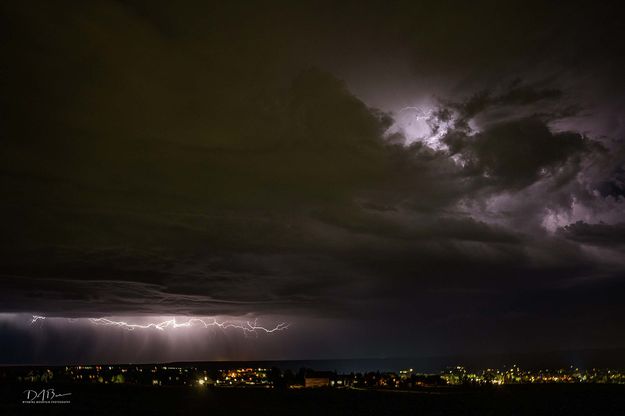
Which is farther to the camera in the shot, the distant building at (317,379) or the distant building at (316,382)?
the distant building at (317,379)

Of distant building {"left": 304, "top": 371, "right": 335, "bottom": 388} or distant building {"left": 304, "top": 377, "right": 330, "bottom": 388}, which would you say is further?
distant building {"left": 304, "top": 371, "right": 335, "bottom": 388}

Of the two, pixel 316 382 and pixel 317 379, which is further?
pixel 317 379

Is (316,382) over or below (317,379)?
below

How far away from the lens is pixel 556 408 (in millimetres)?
110500

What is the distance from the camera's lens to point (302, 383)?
18512cm

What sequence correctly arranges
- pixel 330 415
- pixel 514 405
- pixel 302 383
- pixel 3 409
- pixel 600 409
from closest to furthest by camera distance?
pixel 3 409 → pixel 330 415 → pixel 600 409 → pixel 514 405 → pixel 302 383

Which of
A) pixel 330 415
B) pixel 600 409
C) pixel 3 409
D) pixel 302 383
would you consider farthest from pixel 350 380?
pixel 3 409

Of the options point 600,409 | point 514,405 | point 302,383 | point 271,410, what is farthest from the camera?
point 302,383

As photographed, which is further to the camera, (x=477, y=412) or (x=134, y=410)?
(x=477, y=412)

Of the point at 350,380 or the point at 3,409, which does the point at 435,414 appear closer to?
the point at 3,409

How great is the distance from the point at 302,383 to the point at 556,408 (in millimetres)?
93601

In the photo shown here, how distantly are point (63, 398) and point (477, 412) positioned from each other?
272ft

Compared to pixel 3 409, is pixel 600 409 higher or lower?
lower

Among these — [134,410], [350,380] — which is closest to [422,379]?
[350,380]
